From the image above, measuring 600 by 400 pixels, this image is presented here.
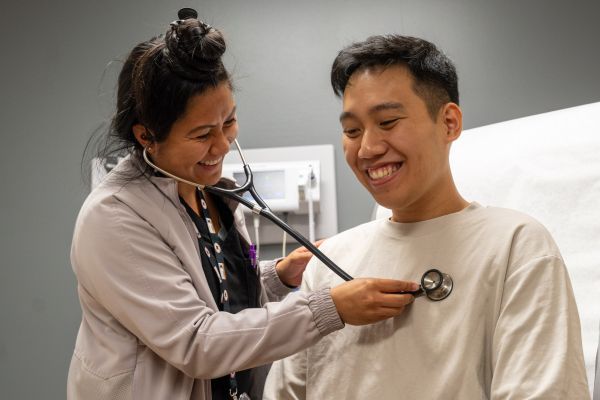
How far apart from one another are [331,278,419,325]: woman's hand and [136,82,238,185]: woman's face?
0.38 meters

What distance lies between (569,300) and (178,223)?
72cm

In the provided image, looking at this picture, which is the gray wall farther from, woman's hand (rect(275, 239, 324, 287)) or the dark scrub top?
the dark scrub top

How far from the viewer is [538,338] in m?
0.95

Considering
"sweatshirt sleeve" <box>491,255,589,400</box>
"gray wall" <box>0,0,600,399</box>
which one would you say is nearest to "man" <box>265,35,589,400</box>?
"sweatshirt sleeve" <box>491,255,589,400</box>

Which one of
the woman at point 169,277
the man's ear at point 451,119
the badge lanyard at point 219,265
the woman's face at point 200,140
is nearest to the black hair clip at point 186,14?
the woman at point 169,277

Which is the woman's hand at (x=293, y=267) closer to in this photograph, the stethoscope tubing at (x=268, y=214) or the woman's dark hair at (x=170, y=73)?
the stethoscope tubing at (x=268, y=214)

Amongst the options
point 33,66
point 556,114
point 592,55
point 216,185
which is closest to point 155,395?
point 216,185

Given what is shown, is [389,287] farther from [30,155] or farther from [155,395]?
[30,155]

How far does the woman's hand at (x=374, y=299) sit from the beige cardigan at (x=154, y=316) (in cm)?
4

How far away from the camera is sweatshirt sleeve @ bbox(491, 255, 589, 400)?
0.92 metres

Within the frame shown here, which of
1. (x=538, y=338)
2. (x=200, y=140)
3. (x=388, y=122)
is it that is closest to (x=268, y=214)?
(x=200, y=140)

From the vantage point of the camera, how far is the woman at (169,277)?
1.17 metres

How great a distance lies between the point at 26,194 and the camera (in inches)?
85.0

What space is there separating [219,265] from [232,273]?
7 cm
